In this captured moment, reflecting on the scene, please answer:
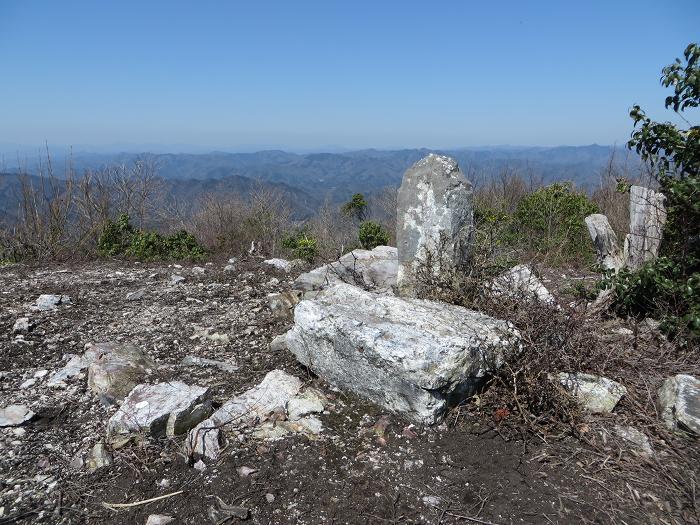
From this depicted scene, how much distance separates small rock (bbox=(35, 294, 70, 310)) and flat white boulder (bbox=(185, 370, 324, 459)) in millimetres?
3862

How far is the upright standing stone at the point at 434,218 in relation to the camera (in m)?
5.39

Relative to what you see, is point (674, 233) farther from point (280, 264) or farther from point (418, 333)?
point (280, 264)

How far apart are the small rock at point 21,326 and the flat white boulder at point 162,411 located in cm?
266

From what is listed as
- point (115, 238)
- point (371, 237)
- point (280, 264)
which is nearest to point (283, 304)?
point (280, 264)

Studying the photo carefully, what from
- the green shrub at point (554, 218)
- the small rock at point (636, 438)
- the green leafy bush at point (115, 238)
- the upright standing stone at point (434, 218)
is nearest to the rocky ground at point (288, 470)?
the small rock at point (636, 438)

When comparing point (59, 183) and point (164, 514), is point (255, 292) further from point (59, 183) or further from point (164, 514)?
point (59, 183)

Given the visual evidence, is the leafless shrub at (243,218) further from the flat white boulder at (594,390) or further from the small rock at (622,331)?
the flat white boulder at (594,390)

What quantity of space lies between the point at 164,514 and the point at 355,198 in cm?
1832

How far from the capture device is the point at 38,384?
4492 mm

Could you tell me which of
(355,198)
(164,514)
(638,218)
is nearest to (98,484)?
(164,514)

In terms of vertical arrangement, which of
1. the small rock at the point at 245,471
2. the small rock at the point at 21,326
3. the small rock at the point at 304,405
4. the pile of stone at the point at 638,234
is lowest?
the small rock at the point at 245,471

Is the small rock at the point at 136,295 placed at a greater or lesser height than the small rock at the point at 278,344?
lesser

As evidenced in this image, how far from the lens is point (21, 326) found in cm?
560

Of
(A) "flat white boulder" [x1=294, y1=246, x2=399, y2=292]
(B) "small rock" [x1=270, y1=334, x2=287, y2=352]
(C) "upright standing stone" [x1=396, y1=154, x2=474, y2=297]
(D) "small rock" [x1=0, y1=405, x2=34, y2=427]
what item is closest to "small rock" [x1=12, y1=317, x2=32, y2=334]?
(D) "small rock" [x1=0, y1=405, x2=34, y2=427]
